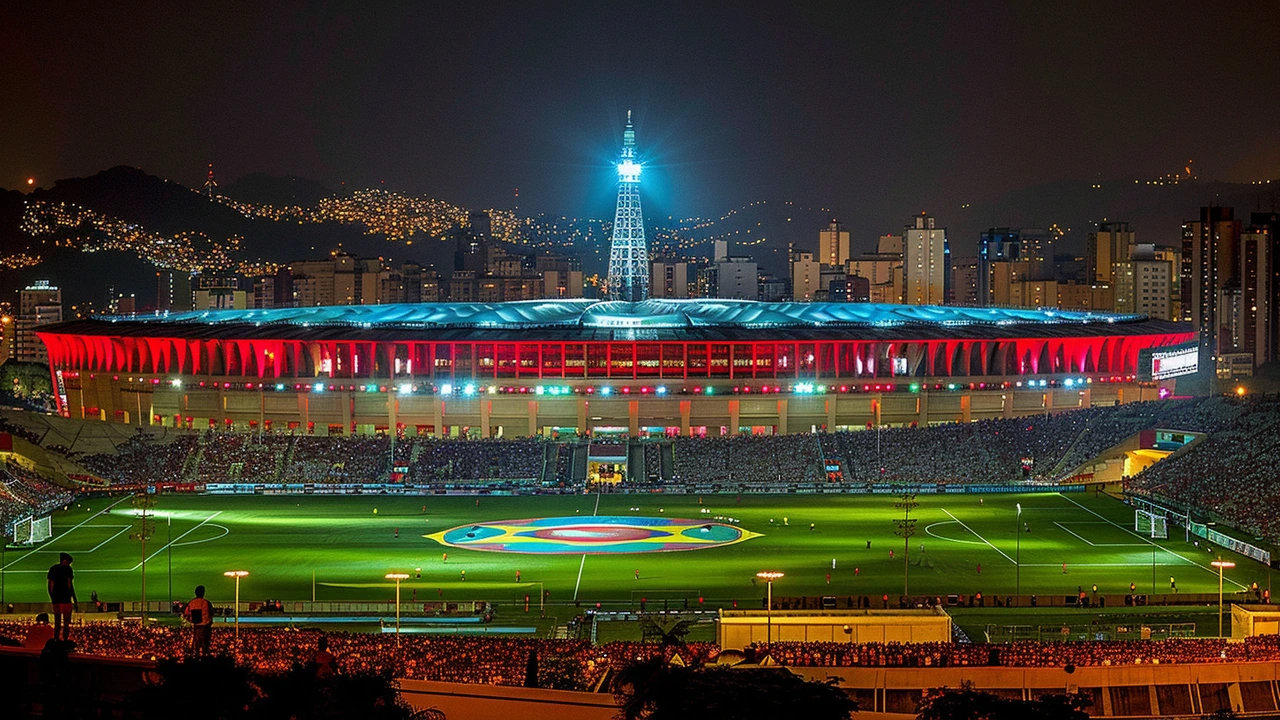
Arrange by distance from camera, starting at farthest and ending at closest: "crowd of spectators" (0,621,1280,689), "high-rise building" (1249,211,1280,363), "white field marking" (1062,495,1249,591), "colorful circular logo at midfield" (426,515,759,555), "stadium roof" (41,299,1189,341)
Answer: "high-rise building" (1249,211,1280,363) < "stadium roof" (41,299,1189,341) < "colorful circular logo at midfield" (426,515,759,555) < "white field marking" (1062,495,1249,591) < "crowd of spectators" (0,621,1280,689)

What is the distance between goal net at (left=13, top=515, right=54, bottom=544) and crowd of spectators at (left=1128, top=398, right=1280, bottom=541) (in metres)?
59.7

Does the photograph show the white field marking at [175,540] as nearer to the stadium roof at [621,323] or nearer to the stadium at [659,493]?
the stadium at [659,493]

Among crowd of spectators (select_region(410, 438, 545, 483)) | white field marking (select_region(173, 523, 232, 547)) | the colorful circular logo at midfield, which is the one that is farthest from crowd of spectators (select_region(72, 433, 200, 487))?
the colorful circular logo at midfield

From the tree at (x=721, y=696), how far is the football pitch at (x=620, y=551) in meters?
32.6

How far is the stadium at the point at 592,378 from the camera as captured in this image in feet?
383

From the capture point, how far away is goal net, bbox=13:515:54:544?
249 feet

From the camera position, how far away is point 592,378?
4589 inches

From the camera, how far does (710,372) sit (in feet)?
386

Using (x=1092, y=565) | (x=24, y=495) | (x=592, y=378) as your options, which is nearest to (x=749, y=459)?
(x=592, y=378)

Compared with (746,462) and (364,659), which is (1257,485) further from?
(364,659)

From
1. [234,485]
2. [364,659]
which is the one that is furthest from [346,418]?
[364,659]

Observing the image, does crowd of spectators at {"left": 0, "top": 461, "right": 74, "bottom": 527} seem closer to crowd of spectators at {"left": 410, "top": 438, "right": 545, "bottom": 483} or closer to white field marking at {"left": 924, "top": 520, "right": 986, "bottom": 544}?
crowd of spectators at {"left": 410, "top": 438, "right": 545, "bottom": 483}

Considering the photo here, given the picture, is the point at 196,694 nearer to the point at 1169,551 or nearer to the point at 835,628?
the point at 835,628

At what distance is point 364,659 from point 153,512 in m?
55.5
